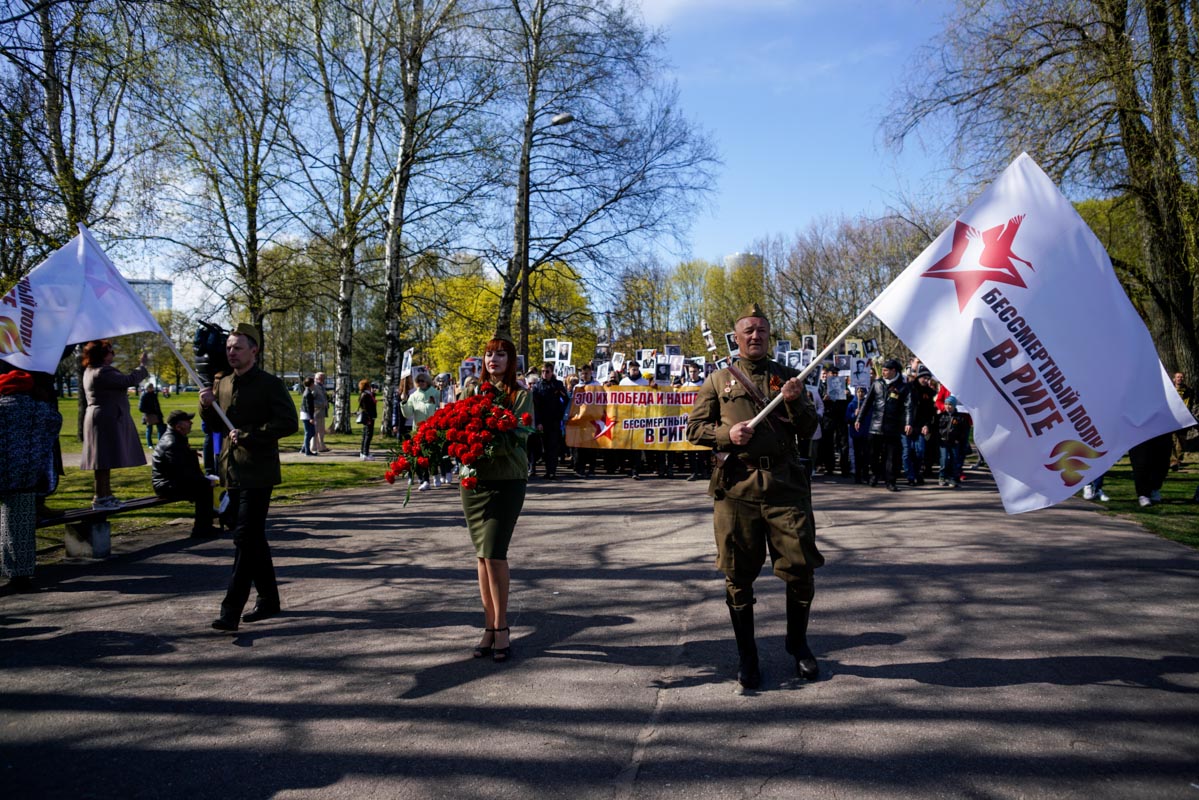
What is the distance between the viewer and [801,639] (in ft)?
16.3

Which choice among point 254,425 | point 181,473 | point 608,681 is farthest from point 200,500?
point 608,681

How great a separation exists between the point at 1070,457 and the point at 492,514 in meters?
3.46

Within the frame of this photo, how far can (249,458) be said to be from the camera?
601 centimetres

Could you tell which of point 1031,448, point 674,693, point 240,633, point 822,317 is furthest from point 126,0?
point 822,317

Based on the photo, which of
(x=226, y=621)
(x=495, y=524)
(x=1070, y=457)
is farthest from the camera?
(x=226, y=621)

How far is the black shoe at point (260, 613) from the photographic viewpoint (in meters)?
6.24

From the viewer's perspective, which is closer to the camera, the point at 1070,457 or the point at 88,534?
the point at 1070,457

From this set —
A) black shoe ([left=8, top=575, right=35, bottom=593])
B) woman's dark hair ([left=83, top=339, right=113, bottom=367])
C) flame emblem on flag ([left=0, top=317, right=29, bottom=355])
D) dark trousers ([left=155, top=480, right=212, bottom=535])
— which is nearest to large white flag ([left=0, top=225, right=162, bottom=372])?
flame emblem on flag ([left=0, top=317, right=29, bottom=355])

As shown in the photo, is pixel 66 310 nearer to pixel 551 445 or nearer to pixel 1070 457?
pixel 1070 457

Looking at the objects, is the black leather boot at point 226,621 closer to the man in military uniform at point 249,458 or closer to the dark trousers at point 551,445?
the man in military uniform at point 249,458

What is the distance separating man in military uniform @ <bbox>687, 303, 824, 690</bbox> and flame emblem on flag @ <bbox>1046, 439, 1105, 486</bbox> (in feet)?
4.26

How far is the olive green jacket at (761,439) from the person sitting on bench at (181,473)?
693 cm

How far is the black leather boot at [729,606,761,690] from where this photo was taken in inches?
188

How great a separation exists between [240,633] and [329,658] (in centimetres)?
99
